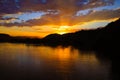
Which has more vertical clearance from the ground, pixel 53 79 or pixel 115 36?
pixel 115 36

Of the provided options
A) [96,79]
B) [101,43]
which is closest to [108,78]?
[96,79]

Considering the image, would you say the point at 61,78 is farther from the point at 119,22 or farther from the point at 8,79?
the point at 119,22

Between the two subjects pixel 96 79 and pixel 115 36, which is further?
pixel 115 36

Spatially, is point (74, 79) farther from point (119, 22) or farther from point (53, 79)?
point (119, 22)

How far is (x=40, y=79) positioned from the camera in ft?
109

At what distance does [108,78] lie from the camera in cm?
3575

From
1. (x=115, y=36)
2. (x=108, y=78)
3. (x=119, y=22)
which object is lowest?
(x=108, y=78)

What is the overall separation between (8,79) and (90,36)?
165 m

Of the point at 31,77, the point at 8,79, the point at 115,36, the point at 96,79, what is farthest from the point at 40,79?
the point at 115,36

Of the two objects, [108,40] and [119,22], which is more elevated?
[119,22]

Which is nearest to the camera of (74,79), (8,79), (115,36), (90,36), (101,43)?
(8,79)

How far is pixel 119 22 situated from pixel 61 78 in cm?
11168

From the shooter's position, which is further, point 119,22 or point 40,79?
point 119,22

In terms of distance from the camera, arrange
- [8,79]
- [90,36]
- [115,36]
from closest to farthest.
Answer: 1. [8,79]
2. [115,36]
3. [90,36]
